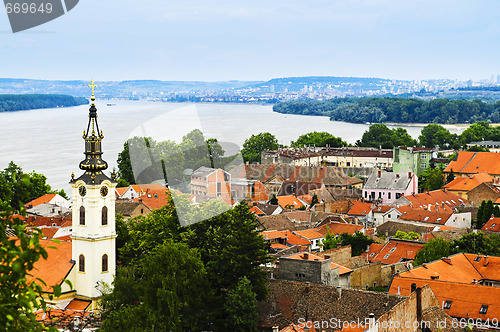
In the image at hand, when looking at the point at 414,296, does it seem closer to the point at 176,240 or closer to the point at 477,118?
the point at 176,240

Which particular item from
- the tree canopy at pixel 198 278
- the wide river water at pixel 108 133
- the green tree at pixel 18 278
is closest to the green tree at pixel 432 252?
the tree canopy at pixel 198 278

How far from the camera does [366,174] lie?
45.1 m

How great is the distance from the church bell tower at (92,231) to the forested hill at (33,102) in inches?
4254

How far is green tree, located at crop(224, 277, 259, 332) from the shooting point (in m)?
13.0

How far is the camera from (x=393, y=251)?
68.4 ft

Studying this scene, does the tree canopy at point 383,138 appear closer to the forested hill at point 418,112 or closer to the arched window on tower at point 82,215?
the forested hill at point 418,112

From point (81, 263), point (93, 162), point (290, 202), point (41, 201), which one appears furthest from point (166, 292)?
point (290, 202)

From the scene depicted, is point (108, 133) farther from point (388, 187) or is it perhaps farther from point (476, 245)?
point (476, 245)

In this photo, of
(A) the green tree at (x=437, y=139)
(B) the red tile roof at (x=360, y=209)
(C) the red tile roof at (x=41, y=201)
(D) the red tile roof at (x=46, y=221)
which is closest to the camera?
(D) the red tile roof at (x=46, y=221)

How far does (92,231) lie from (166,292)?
285 centimetres

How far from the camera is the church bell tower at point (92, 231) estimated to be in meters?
14.3

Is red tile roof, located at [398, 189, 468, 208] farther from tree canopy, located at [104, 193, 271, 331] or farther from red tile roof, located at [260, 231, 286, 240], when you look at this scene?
tree canopy, located at [104, 193, 271, 331]

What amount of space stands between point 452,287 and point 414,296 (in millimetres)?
2431

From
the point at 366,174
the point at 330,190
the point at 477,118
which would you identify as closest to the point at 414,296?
the point at 330,190
